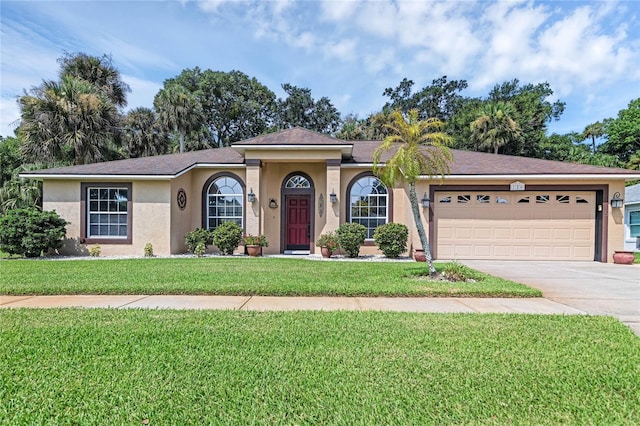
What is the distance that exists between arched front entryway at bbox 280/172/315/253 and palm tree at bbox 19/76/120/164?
10.4m

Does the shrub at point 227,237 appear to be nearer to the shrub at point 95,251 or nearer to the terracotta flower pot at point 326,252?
the terracotta flower pot at point 326,252

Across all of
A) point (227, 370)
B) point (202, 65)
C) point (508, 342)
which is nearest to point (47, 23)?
point (227, 370)

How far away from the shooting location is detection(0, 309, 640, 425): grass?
2.38m

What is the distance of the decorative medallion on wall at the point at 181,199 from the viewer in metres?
12.4

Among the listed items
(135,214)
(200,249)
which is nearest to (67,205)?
(135,214)

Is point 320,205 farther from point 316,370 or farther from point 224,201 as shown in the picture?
point 316,370

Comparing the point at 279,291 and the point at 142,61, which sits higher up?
the point at 142,61

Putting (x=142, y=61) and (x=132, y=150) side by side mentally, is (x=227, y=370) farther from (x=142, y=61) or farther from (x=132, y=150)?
(x=132, y=150)

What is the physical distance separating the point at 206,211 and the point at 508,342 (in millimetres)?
11599

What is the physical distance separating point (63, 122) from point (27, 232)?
7.32 meters

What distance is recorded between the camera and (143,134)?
22500 millimetres

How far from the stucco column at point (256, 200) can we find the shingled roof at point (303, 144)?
29.4 inches

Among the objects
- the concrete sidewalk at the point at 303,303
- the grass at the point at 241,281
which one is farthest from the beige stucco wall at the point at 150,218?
the concrete sidewalk at the point at 303,303

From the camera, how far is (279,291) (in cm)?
593
